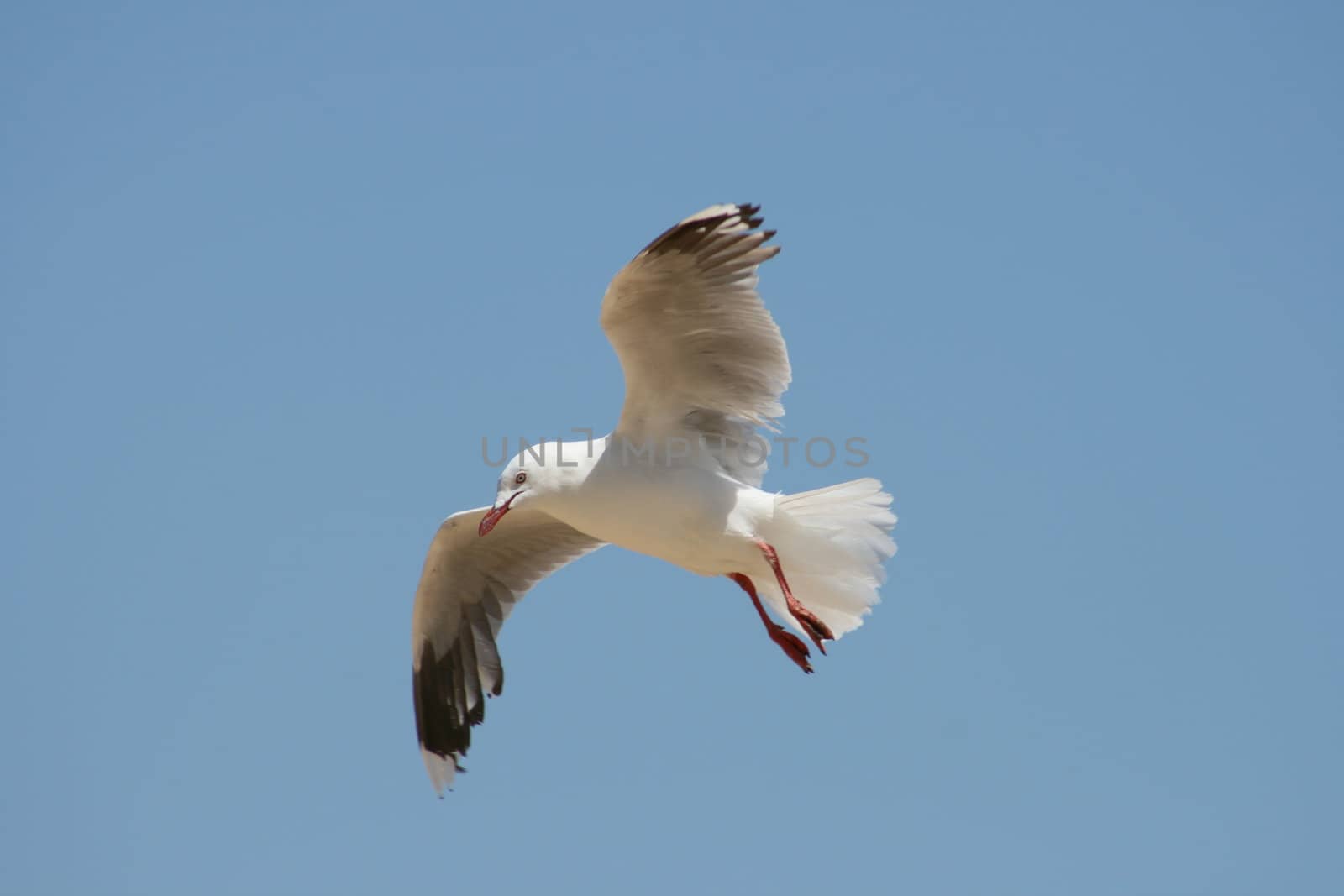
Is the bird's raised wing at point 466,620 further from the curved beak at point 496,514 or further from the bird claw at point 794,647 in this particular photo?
the bird claw at point 794,647

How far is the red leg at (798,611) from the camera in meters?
7.62

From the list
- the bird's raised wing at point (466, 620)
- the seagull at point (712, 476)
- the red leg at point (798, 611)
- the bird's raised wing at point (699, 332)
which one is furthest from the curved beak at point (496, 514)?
the red leg at point (798, 611)

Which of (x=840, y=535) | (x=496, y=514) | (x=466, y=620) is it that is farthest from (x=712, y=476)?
(x=466, y=620)

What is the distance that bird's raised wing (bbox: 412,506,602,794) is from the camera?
909 centimetres

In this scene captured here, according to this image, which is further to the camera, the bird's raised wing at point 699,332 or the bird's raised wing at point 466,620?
the bird's raised wing at point 466,620

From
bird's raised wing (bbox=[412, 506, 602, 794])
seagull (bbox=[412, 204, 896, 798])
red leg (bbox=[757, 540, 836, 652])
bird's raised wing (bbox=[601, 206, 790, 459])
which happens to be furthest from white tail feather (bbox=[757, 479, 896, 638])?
bird's raised wing (bbox=[412, 506, 602, 794])

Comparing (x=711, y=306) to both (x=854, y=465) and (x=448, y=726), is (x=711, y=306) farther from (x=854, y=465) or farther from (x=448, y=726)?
(x=448, y=726)

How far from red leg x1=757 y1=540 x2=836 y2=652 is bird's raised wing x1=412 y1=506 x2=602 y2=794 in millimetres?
1789

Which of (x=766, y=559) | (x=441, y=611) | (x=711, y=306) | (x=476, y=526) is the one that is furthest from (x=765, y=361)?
(x=441, y=611)

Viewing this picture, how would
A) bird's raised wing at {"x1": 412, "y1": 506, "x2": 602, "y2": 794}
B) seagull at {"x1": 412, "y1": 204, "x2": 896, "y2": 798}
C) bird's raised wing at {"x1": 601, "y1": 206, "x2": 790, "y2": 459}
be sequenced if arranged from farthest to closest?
bird's raised wing at {"x1": 412, "y1": 506, "x2": 602, "y2": 794}, seagull at {"x1": 412, "y1": 204, "x2": 896, "y2": 798}, bird's raised wing at {"x1": 601, "y1": 206, "x2": 790, "y2": 459}

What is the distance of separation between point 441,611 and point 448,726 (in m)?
0.72

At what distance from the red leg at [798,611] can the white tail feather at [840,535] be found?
0.50 ft

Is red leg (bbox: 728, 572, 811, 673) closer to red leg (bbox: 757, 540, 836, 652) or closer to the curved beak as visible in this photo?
red leg (bbox: 757, 540, 836, 652)

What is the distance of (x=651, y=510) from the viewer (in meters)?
7.68
